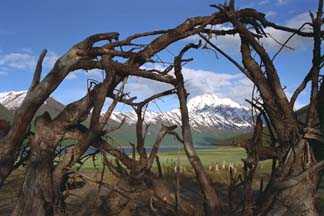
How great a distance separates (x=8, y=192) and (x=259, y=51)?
21.9m

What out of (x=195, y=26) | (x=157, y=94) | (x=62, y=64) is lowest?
(x=157, y=94)

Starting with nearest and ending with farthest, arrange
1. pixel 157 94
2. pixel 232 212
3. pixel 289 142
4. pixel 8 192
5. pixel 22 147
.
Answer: pixel 232 212
pixel 289 142
pixel 157 94
pixel 22 147
pixel 8 192

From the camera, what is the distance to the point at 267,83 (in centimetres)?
712

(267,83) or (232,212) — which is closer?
(232,212)

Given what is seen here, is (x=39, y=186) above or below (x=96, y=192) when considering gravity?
above

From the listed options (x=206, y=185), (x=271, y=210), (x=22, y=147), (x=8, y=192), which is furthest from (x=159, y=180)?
(x=8, y=192)

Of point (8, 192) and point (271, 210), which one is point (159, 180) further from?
point (8, 192)

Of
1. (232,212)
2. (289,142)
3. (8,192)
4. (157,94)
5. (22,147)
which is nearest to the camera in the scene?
(232,212)

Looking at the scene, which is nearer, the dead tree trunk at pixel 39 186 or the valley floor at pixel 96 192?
the valley floor at pixel 96 192

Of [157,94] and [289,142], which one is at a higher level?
[157,94]

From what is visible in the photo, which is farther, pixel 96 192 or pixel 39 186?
pixel 96 192

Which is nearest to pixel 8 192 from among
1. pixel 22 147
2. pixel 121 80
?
pixel 22 147

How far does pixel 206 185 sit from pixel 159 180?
2.18 ft

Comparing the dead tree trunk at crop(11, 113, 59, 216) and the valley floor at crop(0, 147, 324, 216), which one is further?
the dead tree trunk at crop(11, 113, 59, 216)
